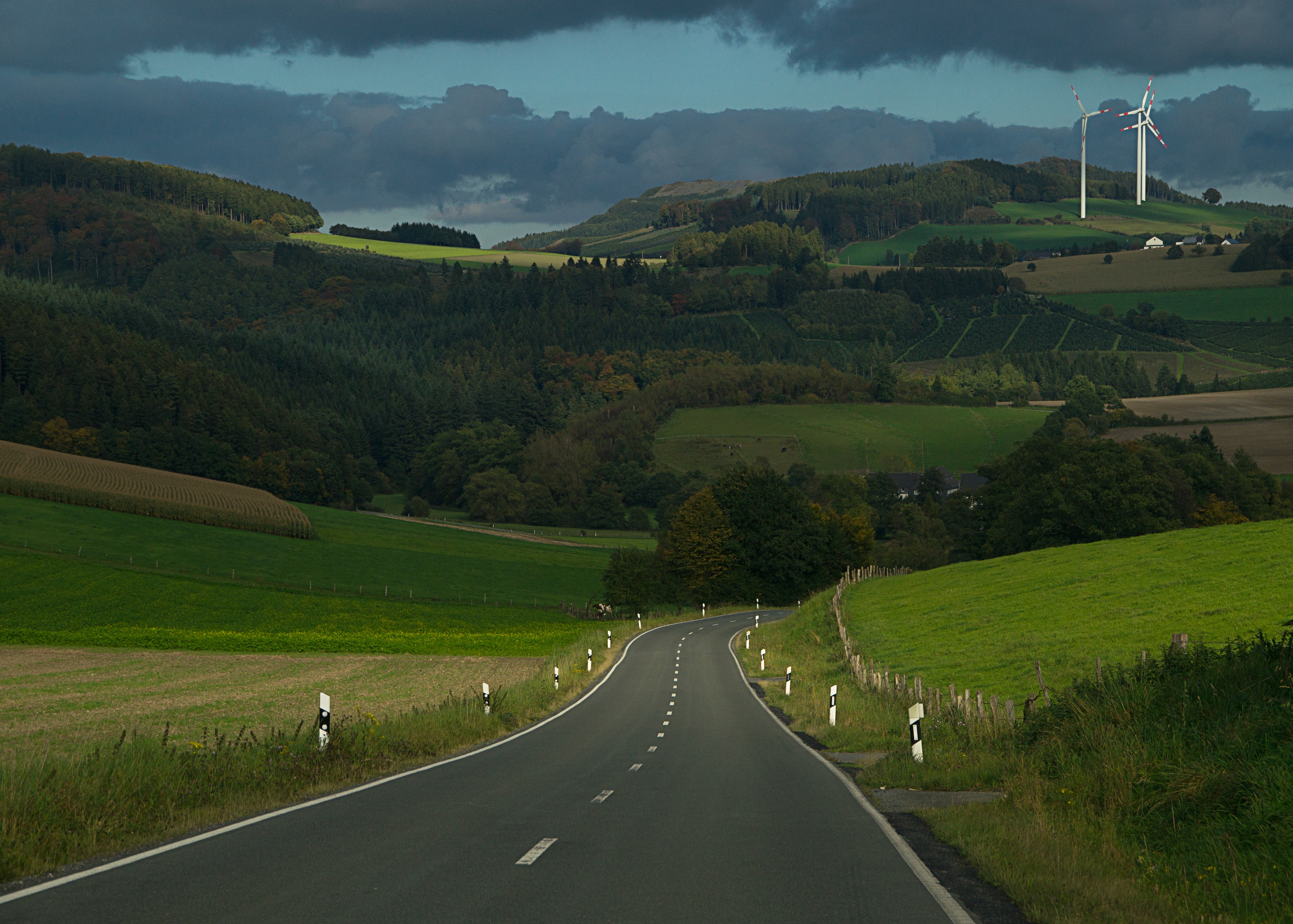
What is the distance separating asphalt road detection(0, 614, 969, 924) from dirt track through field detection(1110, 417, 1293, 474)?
381 ft

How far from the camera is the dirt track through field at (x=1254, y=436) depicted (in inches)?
4771

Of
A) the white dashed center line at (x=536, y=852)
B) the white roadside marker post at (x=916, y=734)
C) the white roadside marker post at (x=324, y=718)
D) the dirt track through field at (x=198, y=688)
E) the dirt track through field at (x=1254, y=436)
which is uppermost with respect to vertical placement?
the dirt track through field at (x=1254, y=436)

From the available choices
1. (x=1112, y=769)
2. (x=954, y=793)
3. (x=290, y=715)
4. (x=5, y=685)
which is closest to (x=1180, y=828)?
(x=1112, y=769)

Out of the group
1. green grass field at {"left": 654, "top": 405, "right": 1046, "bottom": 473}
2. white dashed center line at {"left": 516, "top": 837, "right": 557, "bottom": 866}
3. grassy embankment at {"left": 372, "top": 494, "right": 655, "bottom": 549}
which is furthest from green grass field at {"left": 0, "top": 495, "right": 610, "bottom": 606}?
white dashed center line at {"left": 516, "top": 837, "right": 557, "bottom": 866}

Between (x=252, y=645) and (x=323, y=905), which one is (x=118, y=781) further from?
(x=252, y=645)

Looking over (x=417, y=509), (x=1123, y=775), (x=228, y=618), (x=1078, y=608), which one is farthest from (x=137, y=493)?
(x=1123, y=775)

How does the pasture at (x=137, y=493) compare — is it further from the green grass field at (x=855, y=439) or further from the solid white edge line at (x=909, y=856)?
the solid white edge line at (x=909, y=856)

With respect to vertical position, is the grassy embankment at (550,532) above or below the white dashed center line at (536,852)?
below

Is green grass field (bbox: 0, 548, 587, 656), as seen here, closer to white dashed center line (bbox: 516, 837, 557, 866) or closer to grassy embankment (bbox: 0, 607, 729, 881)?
grassy embankment (bbox: 0, 607, 729, 881)

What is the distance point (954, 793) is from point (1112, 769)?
3.32m

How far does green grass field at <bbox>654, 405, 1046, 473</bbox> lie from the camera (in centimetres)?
17212

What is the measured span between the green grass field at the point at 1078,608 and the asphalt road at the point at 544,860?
9.94 metres

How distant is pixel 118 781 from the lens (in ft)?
40.6

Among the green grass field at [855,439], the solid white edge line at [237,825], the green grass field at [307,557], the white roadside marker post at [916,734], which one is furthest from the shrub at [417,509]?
the white roadside marker post at [916,734]
